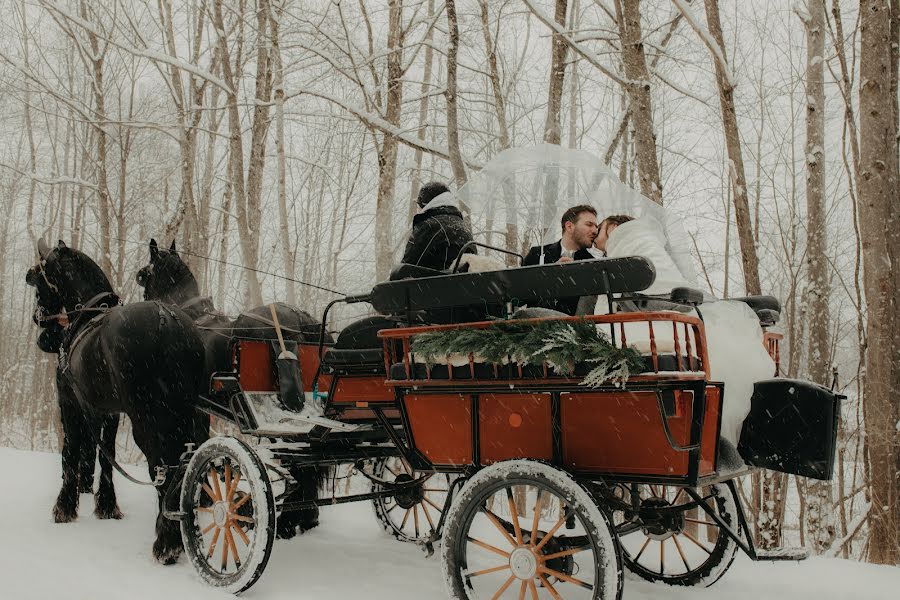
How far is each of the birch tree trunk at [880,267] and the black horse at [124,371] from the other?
491cm

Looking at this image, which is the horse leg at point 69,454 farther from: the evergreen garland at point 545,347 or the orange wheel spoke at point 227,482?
the evergreen garland at point 545,347

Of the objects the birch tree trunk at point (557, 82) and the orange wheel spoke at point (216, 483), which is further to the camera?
the birch tree trunk at point (557, 82)

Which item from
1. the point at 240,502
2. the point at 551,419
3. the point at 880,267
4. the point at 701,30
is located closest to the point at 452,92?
the point at 701,30

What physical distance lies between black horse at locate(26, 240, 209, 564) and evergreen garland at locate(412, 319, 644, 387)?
2.48m

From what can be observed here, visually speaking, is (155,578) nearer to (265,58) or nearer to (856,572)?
(856,572)

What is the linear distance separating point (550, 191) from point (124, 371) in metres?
3.12

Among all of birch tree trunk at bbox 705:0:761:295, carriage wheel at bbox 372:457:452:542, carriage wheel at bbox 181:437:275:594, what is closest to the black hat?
carriage wheel at bbox 372:457:452:542

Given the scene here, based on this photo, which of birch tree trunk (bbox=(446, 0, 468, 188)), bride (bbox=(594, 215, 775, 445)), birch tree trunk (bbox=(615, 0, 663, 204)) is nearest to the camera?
bride (bbox=(594, 215, 775, 445))

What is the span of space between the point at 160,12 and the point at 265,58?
69.8 inches

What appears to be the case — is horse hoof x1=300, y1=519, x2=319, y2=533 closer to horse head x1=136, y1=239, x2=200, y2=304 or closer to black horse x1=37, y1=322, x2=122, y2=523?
black horse x1=37, y1=322, x2=122, y2=523

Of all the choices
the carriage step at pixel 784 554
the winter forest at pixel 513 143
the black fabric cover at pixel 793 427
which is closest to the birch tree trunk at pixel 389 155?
the winter forest at pixel 513 143

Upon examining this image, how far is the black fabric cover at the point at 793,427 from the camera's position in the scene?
3.19 meters

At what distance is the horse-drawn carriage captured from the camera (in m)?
2.89

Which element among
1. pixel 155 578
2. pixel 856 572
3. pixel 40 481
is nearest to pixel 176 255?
pixel 155 578
